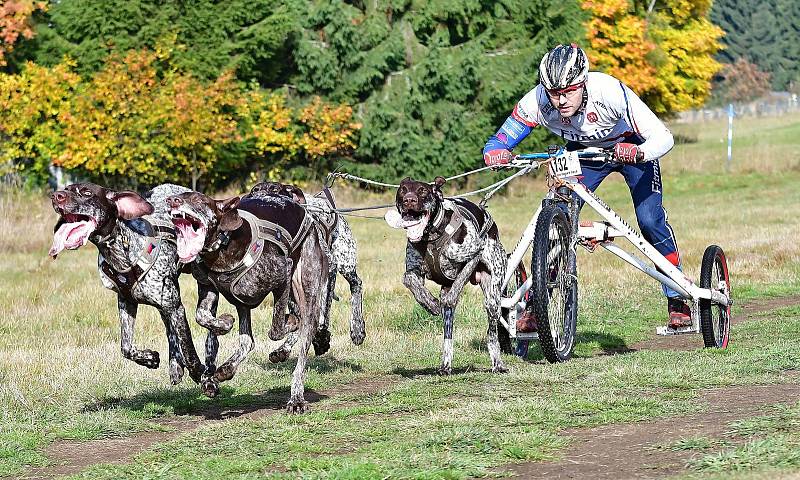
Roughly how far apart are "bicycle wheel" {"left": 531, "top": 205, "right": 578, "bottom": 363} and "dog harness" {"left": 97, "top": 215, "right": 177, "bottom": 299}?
2.61 metres

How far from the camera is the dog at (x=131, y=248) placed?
7680 millimetres

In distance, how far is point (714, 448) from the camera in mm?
6406

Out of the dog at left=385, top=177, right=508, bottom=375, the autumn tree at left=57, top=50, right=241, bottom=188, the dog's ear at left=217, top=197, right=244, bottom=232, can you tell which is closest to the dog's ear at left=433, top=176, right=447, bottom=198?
the dog at left=385, top=177, right=508, bottom=375

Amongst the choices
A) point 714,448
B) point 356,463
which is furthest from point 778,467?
point 356,463

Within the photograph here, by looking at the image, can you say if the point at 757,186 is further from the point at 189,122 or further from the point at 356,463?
the point at 356,463

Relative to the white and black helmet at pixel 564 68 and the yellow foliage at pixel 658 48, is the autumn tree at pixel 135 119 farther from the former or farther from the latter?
the white and black helmet at pixel 564 68

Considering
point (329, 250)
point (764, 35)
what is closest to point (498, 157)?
point (329, 250)

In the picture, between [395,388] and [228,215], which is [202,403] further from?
[228,215]

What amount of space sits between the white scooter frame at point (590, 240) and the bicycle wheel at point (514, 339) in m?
0.26

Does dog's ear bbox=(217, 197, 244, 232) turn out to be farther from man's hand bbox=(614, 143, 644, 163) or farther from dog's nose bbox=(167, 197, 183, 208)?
man's hand bbox=(614, 143, 644, 163)

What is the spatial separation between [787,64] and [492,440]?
367 feet

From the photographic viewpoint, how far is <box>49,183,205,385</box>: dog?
7.68 meters

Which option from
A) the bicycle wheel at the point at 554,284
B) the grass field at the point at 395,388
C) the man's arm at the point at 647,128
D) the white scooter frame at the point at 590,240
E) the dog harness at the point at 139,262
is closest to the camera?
the grass field at the point at 395,388

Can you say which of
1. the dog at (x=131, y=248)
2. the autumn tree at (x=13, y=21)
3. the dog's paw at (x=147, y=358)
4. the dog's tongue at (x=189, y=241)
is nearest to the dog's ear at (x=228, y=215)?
the dog's tongue at (x=189, y=241)
